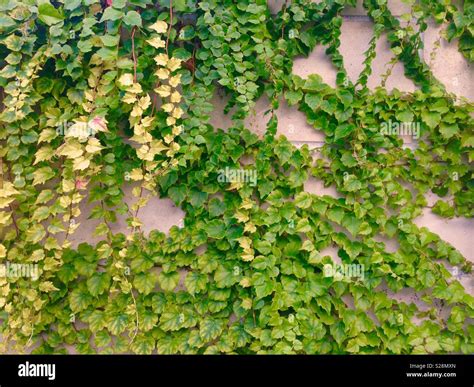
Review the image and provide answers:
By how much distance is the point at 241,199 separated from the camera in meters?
1.99

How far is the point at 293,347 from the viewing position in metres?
1.95

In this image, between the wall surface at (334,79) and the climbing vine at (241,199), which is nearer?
the climbing vine at (241,199)

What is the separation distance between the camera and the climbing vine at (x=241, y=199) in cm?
188

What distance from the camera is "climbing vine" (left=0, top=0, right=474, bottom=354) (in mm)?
1884

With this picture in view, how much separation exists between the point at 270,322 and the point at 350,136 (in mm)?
892

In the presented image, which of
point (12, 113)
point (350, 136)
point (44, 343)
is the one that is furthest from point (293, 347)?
point (12, 113)

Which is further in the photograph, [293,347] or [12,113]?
[293,347]

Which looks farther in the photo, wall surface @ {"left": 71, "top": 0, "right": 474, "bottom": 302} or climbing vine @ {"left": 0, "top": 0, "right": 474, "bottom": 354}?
wall surface @ {"left": 71, "top": 0, "right": 474, "bottom": 302}

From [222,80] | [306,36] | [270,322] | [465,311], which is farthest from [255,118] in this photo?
[465,311]

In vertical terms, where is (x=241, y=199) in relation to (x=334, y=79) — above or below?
below

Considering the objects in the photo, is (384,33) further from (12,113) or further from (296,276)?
(12,113)

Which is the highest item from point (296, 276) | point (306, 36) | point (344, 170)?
point (306, 36)
